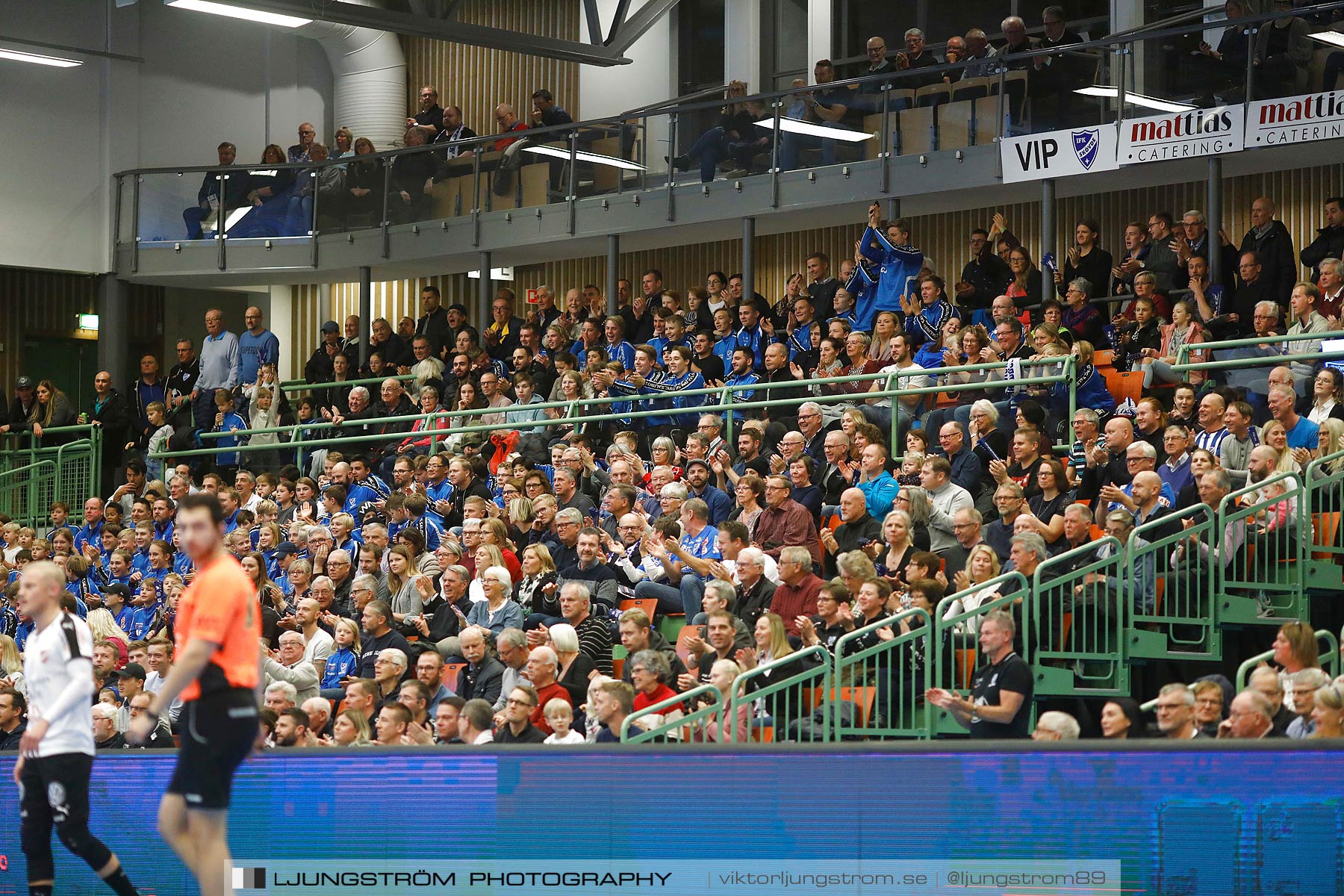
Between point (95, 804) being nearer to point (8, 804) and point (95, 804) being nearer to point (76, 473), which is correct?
point (8, 804)

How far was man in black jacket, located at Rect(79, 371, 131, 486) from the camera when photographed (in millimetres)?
19328

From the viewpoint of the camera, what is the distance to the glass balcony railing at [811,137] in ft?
47.4

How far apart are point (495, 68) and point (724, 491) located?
1332cm

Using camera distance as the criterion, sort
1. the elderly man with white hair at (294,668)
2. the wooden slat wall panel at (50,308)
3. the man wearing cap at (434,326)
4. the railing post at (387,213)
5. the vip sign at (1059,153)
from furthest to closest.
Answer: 1. the wooden slat wall panel at (50,308)
2. the railing post at (387,213)
3. the man wearing cap at (434,326)
4. the vip sign at (1059,153)
5. the elderly man with white hair at (294,668)

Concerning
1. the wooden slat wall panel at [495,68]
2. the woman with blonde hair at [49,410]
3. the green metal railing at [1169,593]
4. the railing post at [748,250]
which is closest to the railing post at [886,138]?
the railing post at [748,250]

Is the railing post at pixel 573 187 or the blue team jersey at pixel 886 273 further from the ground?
the railing post at pixel 573 187

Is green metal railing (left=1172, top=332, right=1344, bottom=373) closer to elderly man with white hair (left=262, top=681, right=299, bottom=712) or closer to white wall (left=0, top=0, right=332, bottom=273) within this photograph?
elderly man with white hair (left=262, top=681, right=299, bottom=712)

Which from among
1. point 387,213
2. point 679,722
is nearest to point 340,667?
point 679,722

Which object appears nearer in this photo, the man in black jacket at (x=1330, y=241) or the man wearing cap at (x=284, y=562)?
the man in black jacket at (x=1330, y=241)

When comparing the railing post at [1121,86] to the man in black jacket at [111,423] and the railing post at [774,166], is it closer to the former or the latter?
the railing post at [774,166]

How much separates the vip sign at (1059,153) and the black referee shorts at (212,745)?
35.8 feet

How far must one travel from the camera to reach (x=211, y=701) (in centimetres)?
623

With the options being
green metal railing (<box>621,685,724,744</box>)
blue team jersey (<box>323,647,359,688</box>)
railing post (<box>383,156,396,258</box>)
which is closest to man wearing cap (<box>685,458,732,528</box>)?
blue team jersey (<box>323,647,359,688</box>)

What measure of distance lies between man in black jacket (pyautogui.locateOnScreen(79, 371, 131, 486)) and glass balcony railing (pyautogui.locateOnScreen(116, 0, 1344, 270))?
2.70 meters
